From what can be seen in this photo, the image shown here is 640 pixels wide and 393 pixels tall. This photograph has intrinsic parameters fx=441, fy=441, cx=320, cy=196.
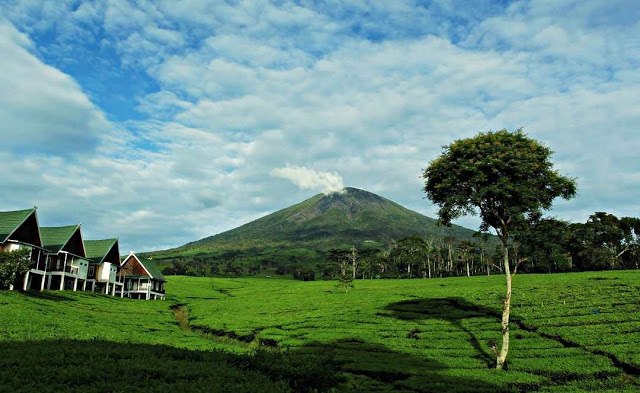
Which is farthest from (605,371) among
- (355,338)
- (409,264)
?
(409,264)

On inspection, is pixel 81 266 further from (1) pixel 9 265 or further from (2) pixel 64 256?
(1) pixel 9 265

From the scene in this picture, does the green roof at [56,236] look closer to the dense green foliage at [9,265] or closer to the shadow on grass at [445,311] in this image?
the dense green foliage at [9,265]

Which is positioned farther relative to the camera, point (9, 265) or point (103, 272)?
point (103, 272)

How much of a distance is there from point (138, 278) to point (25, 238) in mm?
42652

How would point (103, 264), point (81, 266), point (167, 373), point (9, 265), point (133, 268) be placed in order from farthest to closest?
point (133, 268), point (103, 264), point (81, 266), point (9, 265), point (167, 373)

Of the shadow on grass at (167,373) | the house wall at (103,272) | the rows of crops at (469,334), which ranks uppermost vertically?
the house wall at (103,272)

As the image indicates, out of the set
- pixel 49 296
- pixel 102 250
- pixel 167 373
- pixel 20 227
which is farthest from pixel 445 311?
pixel 102 250

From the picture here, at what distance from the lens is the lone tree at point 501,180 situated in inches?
1420

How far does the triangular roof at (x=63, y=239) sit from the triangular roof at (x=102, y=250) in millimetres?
7716

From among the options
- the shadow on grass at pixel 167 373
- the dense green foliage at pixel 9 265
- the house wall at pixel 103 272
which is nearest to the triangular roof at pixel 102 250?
the house wall at pixel 103 272

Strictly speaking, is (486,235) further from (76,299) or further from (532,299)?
(76,299)

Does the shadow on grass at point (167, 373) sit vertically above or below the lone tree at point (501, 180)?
below

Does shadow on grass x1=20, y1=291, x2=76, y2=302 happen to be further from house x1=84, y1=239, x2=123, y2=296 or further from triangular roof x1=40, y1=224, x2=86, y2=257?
house x1=84, y1=239, x2=123, y2=296

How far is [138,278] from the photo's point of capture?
357ft
